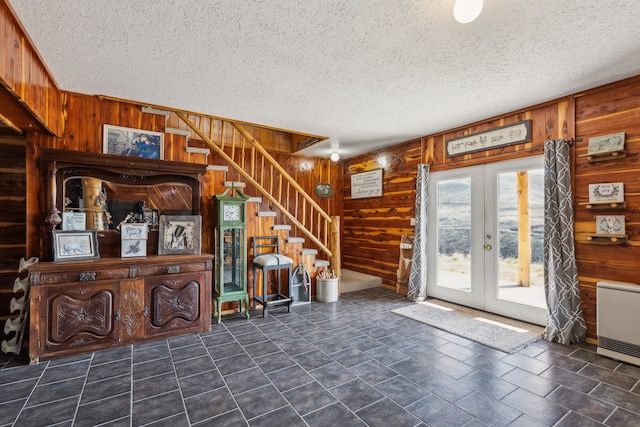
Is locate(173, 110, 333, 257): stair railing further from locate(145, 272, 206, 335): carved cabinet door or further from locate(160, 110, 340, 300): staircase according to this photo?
locate(145, 272, 206, 335): carved cabinet door

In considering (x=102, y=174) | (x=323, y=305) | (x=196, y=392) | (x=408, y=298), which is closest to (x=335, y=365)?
(x=196, y=392)

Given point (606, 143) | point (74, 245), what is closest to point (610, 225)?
point (606, 143)

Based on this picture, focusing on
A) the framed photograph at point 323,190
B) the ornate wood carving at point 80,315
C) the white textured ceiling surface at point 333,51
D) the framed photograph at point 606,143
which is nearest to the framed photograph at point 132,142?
the white textured ceiling surface at point 333,51

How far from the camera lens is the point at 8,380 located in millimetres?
2488

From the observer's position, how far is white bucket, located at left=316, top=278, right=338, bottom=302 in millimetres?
4801

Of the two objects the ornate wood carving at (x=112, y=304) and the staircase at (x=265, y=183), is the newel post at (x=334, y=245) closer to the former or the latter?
Result: the staircase at (x=265, y=183)

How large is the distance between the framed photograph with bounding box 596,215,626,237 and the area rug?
50.2 inches

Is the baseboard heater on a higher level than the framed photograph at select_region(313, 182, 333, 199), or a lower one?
lower

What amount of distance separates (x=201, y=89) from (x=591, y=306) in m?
4.68

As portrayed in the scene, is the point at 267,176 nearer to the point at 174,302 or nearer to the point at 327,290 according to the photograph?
the point at 327,290

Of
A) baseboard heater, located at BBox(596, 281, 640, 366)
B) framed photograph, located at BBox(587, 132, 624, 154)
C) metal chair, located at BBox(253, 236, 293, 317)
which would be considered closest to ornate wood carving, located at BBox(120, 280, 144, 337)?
metal chair, located at BBox(253, 236, 293, 317)

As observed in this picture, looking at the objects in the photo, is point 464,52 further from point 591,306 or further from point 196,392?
point 196,392

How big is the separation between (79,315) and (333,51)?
3.31 meters

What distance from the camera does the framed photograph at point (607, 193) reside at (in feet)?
10.0
